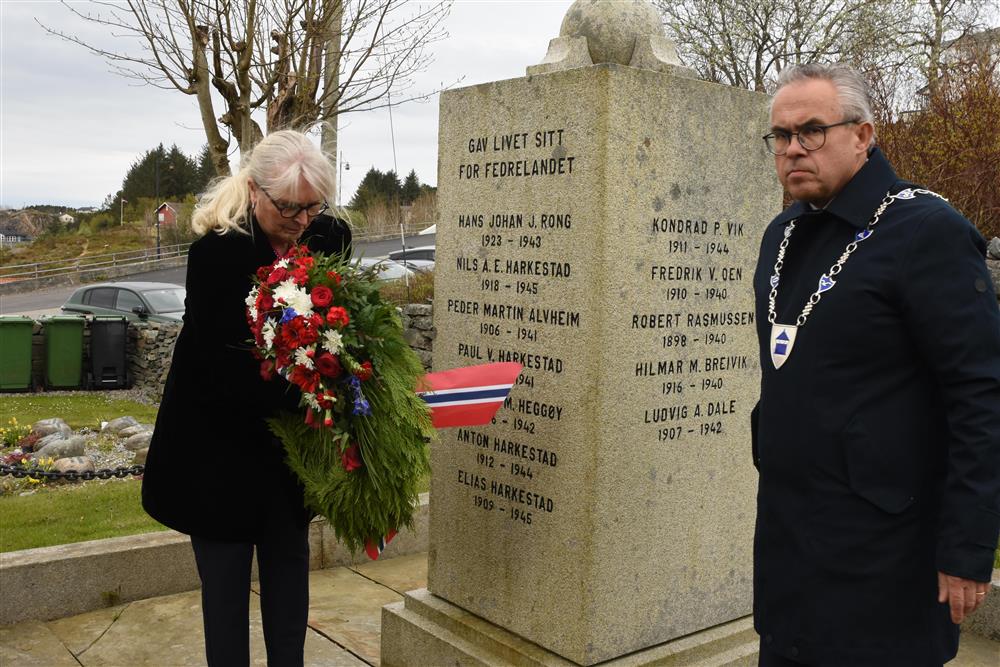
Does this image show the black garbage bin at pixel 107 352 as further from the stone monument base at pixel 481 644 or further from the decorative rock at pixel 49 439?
the stone monument base at pixel 481 644

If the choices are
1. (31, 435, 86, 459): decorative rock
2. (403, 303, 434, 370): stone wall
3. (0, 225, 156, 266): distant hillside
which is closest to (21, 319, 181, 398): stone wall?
(403, 303, 434, 370): stone wall

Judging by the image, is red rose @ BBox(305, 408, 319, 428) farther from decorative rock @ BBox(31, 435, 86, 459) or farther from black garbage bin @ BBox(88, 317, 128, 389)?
black garbage bin @ BBox(88, 317, 128, 389)

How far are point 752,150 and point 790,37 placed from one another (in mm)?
24906

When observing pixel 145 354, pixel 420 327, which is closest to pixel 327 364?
pixel 420 327

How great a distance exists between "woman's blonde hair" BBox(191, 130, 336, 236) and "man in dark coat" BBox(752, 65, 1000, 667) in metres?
1.35

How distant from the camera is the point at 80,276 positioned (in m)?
36.3

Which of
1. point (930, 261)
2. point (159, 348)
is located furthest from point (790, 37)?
point (930, 261)

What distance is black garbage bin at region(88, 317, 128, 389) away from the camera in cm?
1575

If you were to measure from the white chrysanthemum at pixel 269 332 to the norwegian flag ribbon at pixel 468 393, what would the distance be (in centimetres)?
60

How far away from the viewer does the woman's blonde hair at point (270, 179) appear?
9.60ft

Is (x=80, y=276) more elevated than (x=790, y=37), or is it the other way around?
(x=790, y=37)

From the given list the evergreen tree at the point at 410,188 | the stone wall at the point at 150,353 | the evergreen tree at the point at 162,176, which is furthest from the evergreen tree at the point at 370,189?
the stone wall at the point at 150,353

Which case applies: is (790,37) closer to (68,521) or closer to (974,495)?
(68,521)

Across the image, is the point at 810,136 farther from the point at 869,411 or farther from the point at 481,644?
the point at 481,644
